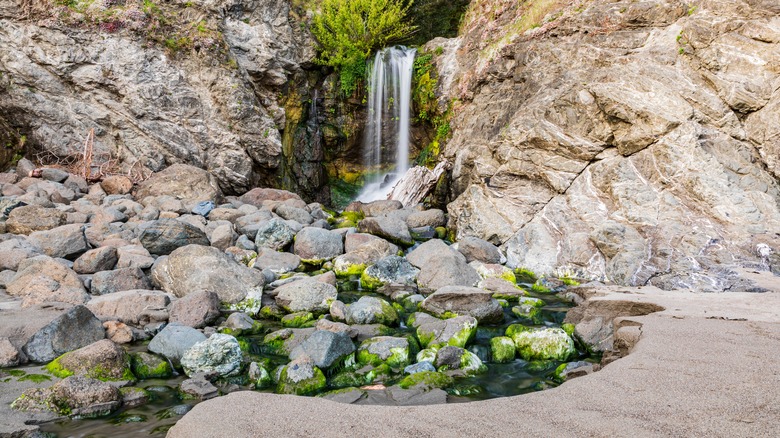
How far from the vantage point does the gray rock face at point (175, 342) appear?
17.5ft

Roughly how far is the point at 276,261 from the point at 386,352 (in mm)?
4819

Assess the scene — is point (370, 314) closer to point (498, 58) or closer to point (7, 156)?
point (498, 58)

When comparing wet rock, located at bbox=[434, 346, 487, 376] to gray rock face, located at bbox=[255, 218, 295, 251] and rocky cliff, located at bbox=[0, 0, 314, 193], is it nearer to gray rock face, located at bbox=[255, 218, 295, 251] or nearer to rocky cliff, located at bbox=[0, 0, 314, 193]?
gray rock face, located at bbox=[255, 218, 295, 251]

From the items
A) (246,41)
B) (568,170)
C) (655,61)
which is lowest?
(568,170)

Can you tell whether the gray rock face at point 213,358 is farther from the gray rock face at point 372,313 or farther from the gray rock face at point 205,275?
the gray rock face at point 205,275

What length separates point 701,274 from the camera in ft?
25.7

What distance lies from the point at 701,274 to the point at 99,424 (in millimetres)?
8426

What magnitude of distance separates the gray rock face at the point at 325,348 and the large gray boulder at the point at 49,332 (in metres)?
2.40

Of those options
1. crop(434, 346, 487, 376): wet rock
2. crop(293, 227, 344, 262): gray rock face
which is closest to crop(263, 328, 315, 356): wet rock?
crop(434, 346, 487, 376): wet rock

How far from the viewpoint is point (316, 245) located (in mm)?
10328

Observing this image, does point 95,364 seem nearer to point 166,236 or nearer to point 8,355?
point 8,355

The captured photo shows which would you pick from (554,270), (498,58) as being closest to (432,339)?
(554,270)

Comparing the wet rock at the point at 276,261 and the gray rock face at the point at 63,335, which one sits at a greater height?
the gray rock face at the point at 63,335

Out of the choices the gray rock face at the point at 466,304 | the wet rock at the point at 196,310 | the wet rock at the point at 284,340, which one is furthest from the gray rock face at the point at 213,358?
the gray rock face at the point at 466,304
